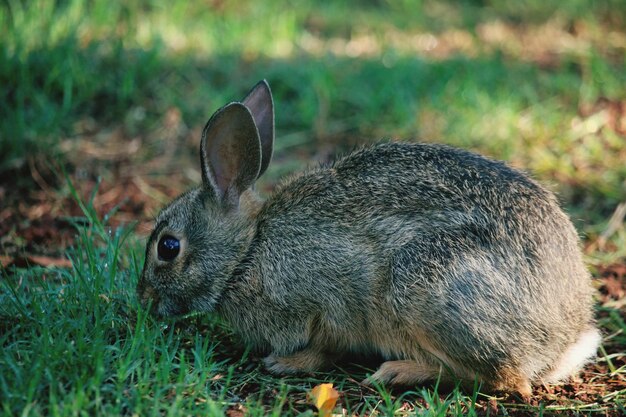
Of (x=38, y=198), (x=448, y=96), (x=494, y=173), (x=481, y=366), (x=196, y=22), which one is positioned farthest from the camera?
(x=196, y=22)

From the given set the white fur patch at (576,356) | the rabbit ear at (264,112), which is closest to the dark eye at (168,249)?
the rabbit ear at (264,112)

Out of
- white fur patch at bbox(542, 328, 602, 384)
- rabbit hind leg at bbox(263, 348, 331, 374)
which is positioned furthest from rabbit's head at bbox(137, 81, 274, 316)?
white fur patch at bbox(542, 328, 602, 384)

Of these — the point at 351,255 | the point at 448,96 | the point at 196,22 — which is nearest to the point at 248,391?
the point at 351,255

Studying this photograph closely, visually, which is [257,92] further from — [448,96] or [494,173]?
[448,96]

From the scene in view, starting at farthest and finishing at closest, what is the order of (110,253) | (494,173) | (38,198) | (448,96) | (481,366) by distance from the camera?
(448,96)
(38,198)
(110,253)
(494,173)
(481,366)

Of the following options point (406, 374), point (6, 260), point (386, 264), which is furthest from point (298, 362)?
point (6, 260)

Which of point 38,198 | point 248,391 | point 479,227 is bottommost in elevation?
point 248,391

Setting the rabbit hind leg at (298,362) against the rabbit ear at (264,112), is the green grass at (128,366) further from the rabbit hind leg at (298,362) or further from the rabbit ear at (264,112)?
the rabbit ear at (264,112)
